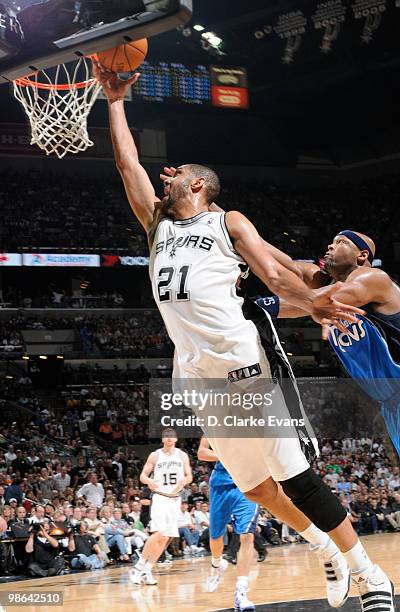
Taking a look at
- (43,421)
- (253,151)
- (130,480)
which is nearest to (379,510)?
(130,480)

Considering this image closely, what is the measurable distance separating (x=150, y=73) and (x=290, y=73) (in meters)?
3.90

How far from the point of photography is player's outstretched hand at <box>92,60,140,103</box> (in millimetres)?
4598

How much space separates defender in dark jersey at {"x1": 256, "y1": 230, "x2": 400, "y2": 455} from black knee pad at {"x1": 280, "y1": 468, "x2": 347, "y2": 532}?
1056mm

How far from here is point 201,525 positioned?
41.1 feet

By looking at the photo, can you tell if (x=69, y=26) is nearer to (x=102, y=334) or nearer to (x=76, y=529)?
(x=76, y=529)

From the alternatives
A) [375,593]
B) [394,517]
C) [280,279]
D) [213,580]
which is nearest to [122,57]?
[280,279]

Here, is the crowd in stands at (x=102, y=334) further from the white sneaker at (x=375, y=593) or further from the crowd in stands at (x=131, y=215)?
the white sneaker at (x=375, y=593)

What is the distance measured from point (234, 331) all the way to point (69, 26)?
2448 mm

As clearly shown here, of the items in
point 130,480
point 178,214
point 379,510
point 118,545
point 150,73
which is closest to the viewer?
point 178,214

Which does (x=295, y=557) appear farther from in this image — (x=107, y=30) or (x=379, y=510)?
(x=107, y=30)

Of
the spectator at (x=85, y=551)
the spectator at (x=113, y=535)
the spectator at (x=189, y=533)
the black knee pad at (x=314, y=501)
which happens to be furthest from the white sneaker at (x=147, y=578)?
the black knee pad at (x=314, y=501)

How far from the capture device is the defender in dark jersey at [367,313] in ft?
15.1

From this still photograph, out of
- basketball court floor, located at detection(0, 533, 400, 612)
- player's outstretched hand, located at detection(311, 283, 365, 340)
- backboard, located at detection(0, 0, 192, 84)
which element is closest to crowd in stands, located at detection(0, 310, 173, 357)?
basketball court floor, located at detection(0, 533, 400, 612)

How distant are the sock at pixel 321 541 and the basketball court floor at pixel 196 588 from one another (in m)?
1.40
